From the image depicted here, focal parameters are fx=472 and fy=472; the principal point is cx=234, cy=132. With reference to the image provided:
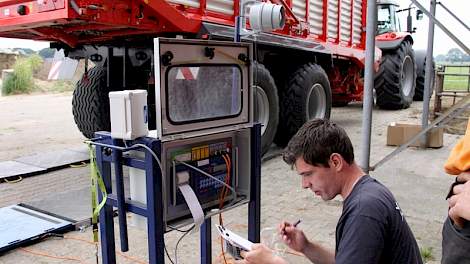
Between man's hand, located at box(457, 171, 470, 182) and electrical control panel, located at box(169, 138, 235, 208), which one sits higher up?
man's hand, located at box(457, 171, 470, 182)

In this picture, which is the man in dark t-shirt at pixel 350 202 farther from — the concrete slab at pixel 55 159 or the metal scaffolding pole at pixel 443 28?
the concrete slab at pixel 55 159

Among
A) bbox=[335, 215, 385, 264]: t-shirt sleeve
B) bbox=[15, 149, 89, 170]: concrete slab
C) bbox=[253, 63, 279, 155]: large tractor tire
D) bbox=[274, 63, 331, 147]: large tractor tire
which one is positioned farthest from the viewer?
bbox=[274, 63, 331, 147]: large tractor tire

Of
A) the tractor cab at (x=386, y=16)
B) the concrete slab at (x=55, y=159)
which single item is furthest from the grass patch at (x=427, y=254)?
the tractor cab at (x=386, y=16)

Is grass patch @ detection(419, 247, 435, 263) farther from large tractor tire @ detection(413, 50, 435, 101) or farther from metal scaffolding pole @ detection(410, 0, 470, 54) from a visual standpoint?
large tractor tire @ detection(413, 50, 435, 101)

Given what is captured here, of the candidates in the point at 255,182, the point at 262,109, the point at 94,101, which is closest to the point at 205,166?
the point at 255,182

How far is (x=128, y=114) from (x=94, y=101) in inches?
153

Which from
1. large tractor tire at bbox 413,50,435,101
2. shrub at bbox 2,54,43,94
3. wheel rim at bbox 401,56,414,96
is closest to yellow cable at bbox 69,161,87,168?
wheel rim at bbox 401,56,414,96

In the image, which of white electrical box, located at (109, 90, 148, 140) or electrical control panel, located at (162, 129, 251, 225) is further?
electrical control panel, located at (162, 129, 251, 225)

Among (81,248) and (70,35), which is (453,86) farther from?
(81,248)

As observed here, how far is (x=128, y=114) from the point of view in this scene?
224 cm

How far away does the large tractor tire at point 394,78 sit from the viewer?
10.2m

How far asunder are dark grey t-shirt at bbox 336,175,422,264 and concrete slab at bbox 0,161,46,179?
15.1ft

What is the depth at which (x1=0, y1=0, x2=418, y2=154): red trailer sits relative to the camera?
156 inches

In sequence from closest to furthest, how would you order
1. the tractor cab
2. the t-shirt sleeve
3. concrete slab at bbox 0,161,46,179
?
1. the t-shirt sleeve
2. concrete slab at bbox 0,161,46,179
3. the tractor cab
